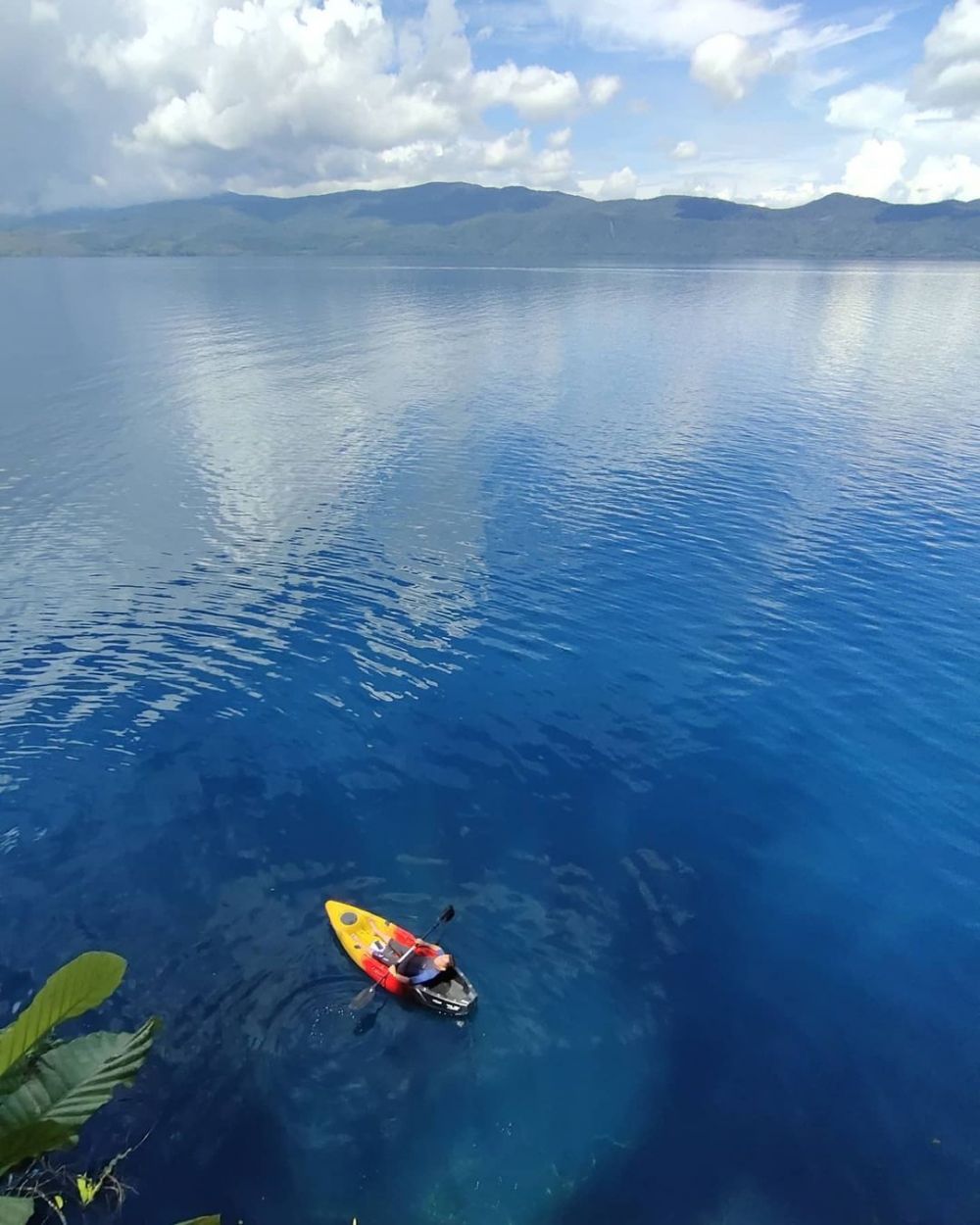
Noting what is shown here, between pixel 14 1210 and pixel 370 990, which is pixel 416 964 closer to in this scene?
pixel 370 990

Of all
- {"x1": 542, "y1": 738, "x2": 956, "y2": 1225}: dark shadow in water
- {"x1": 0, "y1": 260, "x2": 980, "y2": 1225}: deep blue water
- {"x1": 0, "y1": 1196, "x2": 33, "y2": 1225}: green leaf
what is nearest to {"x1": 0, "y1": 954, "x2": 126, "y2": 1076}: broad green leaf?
{"x1": 0, "y1": 1196, "x2": 33, "y2": 1225}: green leaf

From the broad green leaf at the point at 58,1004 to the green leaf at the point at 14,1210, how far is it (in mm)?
1211

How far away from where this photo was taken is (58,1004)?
24.0 feet

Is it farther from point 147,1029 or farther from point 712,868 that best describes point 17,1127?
point 712,868

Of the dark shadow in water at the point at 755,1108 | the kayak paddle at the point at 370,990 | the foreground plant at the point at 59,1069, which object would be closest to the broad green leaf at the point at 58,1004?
the foreground plant at the point at 59,1069

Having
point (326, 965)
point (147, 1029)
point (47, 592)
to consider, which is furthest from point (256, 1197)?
point (47, 592)

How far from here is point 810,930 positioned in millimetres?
31562

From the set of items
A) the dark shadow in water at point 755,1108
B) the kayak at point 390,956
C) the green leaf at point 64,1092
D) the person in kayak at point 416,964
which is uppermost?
the green leaf at point 64,1092

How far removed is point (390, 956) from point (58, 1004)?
23166 mm

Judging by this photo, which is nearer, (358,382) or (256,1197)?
(256,1197)

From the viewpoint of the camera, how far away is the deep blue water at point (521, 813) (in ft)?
80.0

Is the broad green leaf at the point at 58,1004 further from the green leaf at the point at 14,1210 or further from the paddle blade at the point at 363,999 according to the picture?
the paddle blade at the point at 363,999

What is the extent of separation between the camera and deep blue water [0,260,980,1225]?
960 inches

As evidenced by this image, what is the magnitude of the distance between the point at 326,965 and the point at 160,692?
2222 cm
